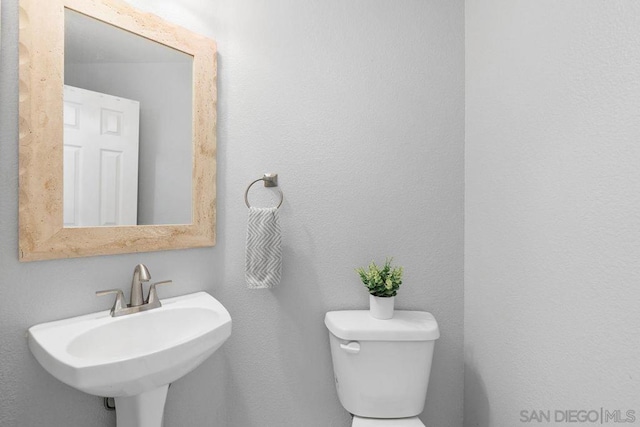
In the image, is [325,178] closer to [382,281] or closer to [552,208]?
[382,281]

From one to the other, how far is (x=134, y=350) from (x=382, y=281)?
0.90 m

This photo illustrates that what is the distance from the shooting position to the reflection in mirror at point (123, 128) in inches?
36.6

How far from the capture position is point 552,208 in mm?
912

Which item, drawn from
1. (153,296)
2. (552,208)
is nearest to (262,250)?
(153,296)

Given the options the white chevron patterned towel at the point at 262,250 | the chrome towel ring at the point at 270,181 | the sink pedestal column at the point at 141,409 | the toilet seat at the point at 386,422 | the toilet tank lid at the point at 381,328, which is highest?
the chrome towel ring at the point at 270,181

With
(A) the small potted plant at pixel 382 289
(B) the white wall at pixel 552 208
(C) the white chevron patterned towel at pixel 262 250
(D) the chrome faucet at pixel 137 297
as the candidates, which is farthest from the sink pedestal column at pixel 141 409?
(B) the white wall at pixel 552 208

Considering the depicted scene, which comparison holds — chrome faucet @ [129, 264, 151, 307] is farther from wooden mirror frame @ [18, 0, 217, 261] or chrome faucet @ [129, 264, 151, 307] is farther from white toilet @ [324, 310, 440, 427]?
white toilet @ [324, 310, 440, 427]

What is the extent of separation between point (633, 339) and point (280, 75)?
1397 millimetres

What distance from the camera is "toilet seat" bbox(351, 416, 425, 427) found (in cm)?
113

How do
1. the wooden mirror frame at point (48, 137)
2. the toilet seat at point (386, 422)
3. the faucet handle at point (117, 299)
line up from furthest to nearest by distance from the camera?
the toilet seat at point (386, 422) → the faucet handle at point (117, 299) → the wooden mirror frame at point (48, 137)

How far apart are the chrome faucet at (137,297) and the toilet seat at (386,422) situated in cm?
85

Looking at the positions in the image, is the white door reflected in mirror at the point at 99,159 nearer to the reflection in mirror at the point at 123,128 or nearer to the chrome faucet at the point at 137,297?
the reflection in mirror at the point at 123,128

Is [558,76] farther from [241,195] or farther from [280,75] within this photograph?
[241,195]

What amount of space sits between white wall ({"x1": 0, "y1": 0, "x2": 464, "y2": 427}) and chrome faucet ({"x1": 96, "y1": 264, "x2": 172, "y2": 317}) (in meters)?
0.18
